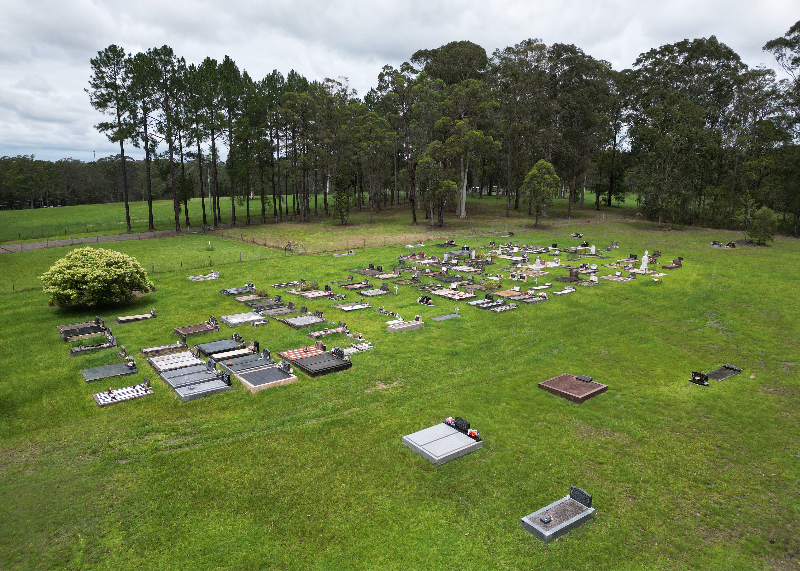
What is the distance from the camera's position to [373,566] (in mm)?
8445

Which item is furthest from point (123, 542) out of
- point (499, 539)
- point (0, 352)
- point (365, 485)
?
point (0, 352)

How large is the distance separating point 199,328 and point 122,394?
264 inches

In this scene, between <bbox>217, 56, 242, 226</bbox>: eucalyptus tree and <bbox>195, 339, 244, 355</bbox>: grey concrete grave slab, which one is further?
<bbox>217, 56, 242, 226</bbox>: eucalyptus tree

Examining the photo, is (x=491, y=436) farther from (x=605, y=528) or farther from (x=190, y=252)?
(x=190, y=252)

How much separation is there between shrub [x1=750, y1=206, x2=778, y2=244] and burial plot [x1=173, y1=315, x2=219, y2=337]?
173 feet

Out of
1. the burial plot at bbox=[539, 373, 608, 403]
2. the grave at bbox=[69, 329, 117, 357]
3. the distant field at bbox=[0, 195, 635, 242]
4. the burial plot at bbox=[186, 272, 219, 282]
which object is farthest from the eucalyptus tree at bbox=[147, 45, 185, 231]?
the burial plot at bbox=[539, 373, 608, 403]

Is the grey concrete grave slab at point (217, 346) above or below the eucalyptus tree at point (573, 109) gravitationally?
below

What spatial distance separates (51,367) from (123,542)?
38.6 ft

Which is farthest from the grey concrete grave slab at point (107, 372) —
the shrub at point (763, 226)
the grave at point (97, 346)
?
the shrub at point (763, 226)

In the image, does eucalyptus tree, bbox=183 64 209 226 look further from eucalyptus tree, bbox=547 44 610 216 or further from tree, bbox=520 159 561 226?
eucalyptus tree, bbox=547 44 610 216

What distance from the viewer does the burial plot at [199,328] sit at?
21.1 m

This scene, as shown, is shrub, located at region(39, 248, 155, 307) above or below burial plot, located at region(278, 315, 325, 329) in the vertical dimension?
above

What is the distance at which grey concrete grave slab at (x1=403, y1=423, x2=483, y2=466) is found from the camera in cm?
1164

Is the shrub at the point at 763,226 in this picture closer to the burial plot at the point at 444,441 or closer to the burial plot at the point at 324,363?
the burial plot at the point at 324,363
